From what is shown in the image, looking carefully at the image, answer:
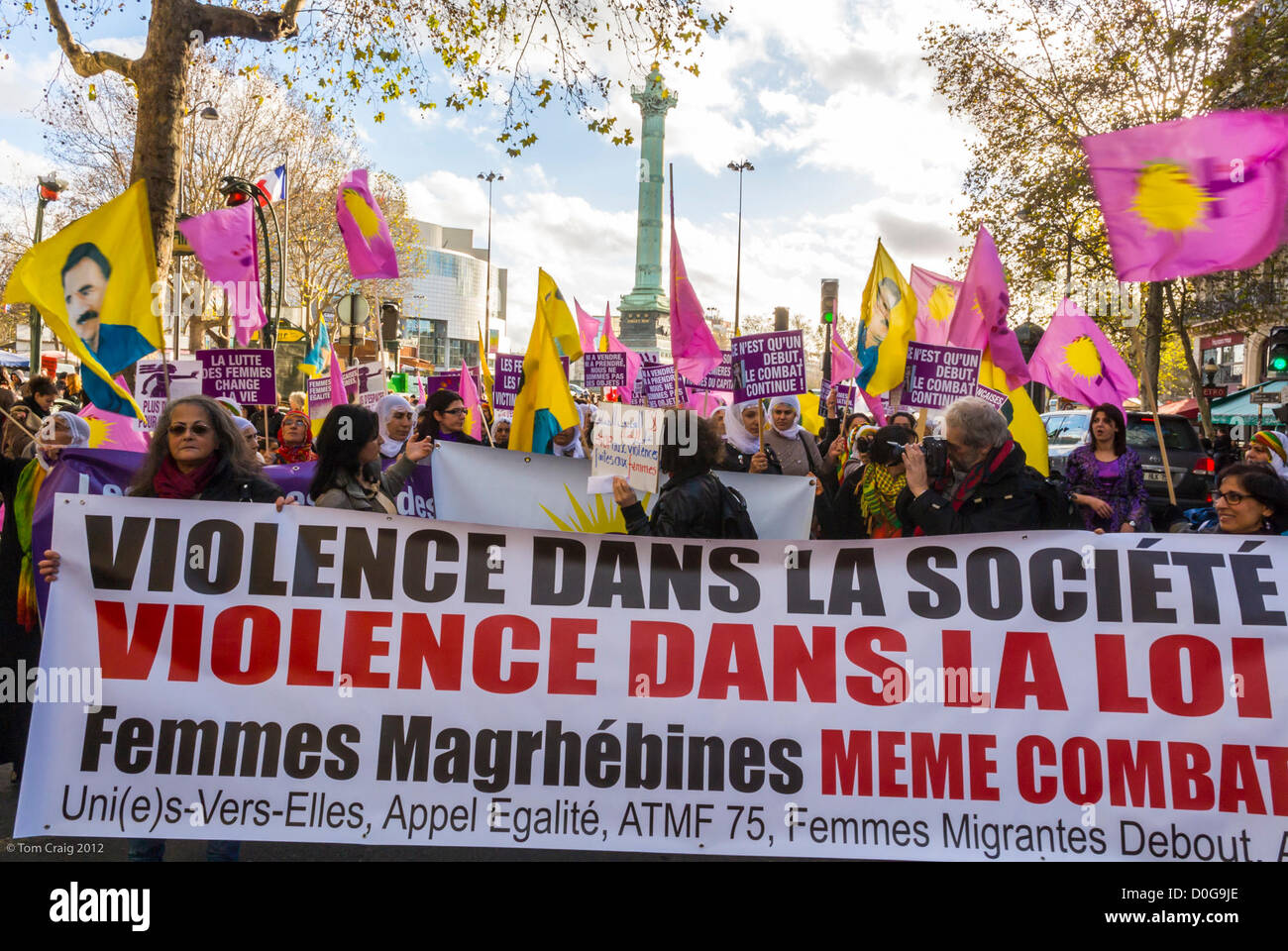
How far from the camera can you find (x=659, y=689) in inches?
132

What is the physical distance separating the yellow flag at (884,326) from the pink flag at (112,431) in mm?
5405

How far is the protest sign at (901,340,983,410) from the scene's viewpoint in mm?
7449

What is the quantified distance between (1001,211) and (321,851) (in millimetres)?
20900

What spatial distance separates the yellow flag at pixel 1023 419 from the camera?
7293 mm

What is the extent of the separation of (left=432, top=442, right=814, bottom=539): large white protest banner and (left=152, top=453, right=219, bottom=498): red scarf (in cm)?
153

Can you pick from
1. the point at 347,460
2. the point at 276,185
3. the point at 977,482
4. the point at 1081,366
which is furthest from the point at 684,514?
the point at 276,185

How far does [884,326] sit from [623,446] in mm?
5241

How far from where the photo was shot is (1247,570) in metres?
3.35

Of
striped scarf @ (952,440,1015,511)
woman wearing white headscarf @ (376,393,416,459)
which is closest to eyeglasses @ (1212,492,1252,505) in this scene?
striped scarf @ (952,440,1015,511)

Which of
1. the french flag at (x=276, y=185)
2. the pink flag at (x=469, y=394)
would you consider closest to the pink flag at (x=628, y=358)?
the pink flag at (x=469, y=394)

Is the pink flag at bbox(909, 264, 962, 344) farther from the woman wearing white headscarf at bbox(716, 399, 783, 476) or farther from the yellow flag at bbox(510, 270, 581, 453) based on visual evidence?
the yellow flag at bbox(510, 270, 581, 453)

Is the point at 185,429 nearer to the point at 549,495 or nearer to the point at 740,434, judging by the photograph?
the point at 549,495

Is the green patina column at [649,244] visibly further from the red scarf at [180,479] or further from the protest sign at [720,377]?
the red scarf at [180,479]
